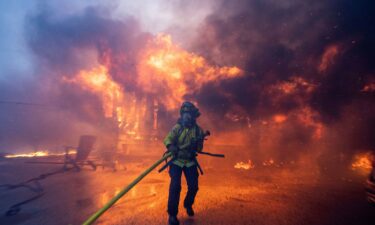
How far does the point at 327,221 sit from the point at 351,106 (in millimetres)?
12045

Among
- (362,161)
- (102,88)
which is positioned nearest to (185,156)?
(362,161)

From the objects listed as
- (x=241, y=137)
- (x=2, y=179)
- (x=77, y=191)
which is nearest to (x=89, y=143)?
(x=2, y=179)

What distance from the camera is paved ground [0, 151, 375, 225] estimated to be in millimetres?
4000

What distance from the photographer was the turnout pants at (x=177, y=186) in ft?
12.3

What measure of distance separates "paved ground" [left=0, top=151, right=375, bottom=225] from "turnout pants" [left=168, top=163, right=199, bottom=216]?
36cm

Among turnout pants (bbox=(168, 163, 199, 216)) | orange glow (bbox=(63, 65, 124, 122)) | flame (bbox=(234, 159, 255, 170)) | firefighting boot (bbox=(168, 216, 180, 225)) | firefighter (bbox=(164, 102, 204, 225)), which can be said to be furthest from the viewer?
orange glow (bbox=(63, 65, 124, 122))

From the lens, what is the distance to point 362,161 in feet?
36.0

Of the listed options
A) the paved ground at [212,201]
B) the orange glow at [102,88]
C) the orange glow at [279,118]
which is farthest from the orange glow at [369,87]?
the orange glow at [102,88]

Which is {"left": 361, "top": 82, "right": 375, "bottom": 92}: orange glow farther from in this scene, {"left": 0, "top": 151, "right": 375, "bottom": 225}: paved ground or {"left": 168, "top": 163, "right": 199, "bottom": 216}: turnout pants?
{"left": 168, "top": 163, "right": 199, "bottom": 216}: turnout pants

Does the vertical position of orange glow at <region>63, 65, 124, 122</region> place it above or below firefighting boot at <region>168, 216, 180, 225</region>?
above

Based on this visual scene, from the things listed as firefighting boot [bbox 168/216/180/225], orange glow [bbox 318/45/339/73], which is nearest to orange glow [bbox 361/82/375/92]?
orange glow [bbox 318/45/339/73]

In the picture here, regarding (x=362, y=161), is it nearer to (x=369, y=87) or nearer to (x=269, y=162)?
(x=369, y=87)

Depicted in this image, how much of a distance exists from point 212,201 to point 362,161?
11260mm

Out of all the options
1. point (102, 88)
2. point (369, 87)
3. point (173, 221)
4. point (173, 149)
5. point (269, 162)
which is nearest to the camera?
point (173, 221)
